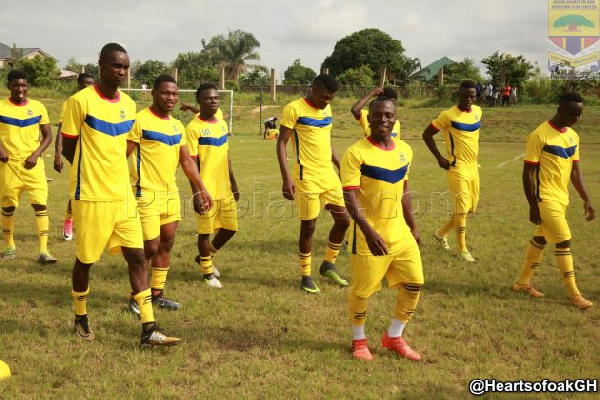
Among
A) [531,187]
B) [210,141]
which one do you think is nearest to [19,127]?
[210,141]

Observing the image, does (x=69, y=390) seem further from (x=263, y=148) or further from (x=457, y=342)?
(x=263, y=148)

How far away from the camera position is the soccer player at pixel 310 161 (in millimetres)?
6469

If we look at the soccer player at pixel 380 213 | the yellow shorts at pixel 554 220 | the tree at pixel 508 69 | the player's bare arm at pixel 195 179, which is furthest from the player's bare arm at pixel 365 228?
the tree at pixel 508 69

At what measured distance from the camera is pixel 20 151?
749 cm

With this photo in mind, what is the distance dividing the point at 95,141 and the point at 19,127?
356 cm

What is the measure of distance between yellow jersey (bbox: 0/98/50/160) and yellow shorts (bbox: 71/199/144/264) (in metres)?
3.46

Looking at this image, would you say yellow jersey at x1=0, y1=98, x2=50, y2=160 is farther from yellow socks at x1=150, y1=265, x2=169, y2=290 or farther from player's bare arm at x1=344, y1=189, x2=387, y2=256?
player's bare arm at x1=344, y1=189, x2=387, y2=256

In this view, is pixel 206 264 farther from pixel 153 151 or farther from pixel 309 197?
pixel 153 151

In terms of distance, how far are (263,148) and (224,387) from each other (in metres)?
22.0

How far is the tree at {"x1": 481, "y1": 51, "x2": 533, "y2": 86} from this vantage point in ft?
138

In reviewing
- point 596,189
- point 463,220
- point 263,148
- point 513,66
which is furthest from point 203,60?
point 463,220

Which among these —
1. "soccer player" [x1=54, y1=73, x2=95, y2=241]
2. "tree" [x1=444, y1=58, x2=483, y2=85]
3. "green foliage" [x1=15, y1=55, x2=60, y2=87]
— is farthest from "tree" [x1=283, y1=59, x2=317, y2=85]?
"soccer player" [x1=54, y1=73, x2=95, y2=241]

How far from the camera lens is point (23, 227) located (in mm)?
9578

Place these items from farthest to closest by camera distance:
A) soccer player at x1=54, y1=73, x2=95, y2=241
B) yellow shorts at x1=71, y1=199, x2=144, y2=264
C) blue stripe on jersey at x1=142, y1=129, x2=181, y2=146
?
soccer player at x1=54, y1=73, x2=95, y2=241, blue stripe on jersey at x1=142, y1=129, x2=181, y2=146, yellow shorts at x1=71, y1=199, x2=144, y2=264
